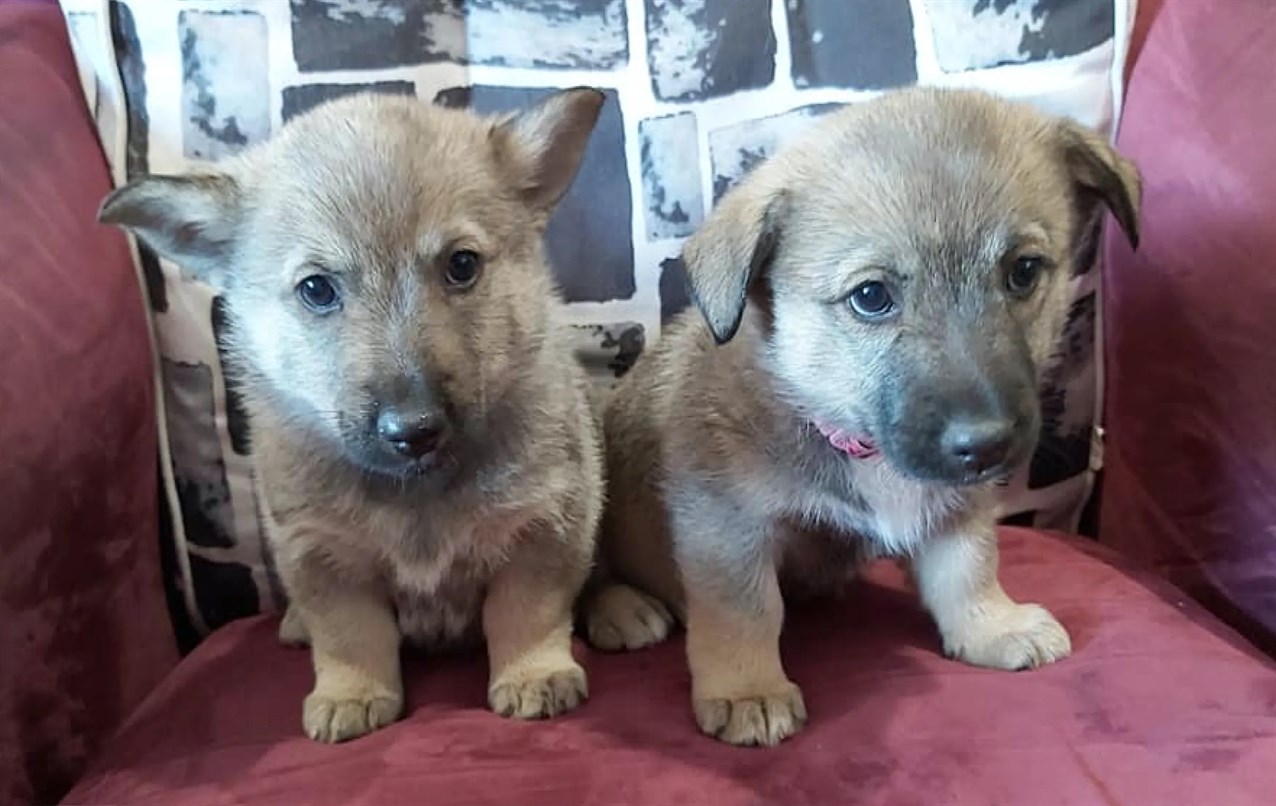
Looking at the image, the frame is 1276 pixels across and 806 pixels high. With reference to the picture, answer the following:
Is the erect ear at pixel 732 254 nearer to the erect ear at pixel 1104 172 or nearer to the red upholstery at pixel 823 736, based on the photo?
the erect ear at pixel 1104 172

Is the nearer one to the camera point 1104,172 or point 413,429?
point 413,429

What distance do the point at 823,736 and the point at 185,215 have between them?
3.99ft

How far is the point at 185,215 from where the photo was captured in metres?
2.12

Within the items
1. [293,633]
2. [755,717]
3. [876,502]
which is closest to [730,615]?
[755,717]

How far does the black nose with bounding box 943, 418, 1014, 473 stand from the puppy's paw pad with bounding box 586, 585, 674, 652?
2.38 feet

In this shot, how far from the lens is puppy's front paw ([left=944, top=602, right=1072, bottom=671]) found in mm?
2135

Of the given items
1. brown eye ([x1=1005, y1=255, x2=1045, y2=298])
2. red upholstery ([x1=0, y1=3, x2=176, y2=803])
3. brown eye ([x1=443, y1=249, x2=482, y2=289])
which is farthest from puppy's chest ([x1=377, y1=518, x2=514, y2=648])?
brown eye ([x1=1005, y1=255, x2=1045, y2=298])

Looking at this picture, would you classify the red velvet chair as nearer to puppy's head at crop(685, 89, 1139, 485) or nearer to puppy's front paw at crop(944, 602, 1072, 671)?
puppy's front paw at crop(944, 602, 1072, 671)

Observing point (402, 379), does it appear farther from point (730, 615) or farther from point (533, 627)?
point (730, 615)

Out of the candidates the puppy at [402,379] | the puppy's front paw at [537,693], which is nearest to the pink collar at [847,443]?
the puppy at [402,379]

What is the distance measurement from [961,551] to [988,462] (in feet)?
1.43

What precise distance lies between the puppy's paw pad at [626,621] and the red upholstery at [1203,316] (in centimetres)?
92

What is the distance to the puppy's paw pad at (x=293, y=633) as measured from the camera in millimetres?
2379

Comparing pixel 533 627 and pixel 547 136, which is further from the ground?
pixel 547 136
